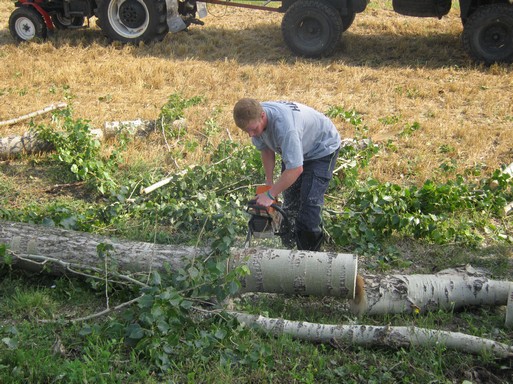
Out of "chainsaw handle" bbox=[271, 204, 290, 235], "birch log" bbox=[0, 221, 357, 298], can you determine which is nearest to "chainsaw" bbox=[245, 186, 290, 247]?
"chainsaw handle" bbox=[271, 204, 290, 235]

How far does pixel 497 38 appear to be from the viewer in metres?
10.8

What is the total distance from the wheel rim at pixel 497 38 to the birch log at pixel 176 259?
7473 mm

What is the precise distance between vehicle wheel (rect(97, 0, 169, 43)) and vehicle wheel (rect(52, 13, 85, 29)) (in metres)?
0.65

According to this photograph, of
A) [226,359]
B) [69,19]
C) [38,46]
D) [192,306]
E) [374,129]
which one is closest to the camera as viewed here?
Result: [226,359]

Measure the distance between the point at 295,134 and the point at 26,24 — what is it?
28.8 ft

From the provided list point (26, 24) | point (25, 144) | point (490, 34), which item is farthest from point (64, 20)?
point (490, 34)

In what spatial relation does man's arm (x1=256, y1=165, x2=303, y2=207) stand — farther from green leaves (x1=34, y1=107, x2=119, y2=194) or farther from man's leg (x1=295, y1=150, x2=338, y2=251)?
green leaves (x1=34, y1=107, x2=119, y2=194)

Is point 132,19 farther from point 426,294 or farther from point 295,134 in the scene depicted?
point 426,294

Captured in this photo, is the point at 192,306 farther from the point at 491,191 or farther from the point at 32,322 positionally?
the point at 491,191

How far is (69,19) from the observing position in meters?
12.3

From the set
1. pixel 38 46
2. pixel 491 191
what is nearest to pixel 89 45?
pixel 38 46

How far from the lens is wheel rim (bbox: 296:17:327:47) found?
1139 centimetres

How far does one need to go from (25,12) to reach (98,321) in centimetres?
883

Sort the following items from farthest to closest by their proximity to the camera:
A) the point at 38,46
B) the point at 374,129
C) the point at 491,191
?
the point at 38,46 → the point at 374,129 → the point at 491,191
